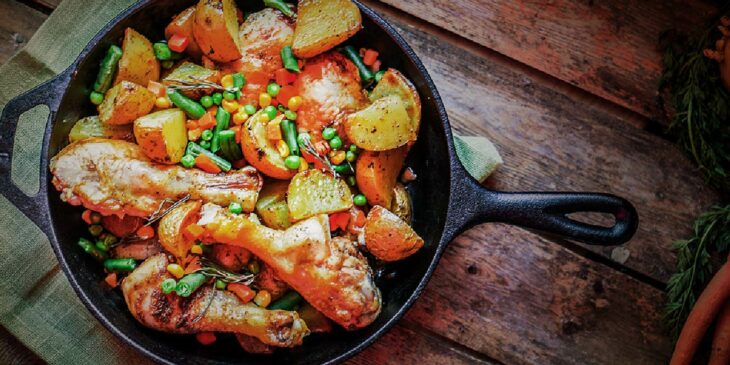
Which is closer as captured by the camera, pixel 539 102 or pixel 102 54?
pixel 102 54

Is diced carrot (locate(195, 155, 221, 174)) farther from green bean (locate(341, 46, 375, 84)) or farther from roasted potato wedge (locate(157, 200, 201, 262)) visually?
green bean (locate(341, 46, 375, 84))

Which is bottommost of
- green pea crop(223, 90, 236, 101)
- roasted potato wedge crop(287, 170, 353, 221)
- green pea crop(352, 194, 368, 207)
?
green pea crop(352, 194, 368, 207)

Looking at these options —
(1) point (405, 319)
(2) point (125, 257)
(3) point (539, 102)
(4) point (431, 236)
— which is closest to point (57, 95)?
(2) point (125, 257)

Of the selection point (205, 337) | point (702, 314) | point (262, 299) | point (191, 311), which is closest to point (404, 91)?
point (262, 299)

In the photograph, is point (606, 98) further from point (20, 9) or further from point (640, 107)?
point (20, 9)

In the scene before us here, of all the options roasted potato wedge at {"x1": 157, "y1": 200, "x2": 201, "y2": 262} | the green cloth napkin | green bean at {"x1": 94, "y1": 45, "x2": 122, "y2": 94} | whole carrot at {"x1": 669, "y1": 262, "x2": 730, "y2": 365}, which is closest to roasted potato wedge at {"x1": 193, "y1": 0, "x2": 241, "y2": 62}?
green bean at {"x1": 94, "y1": 45, "x2": 122, "y2": 94}

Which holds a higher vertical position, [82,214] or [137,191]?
[137,191]

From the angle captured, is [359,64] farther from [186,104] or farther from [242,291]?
[242,291]
